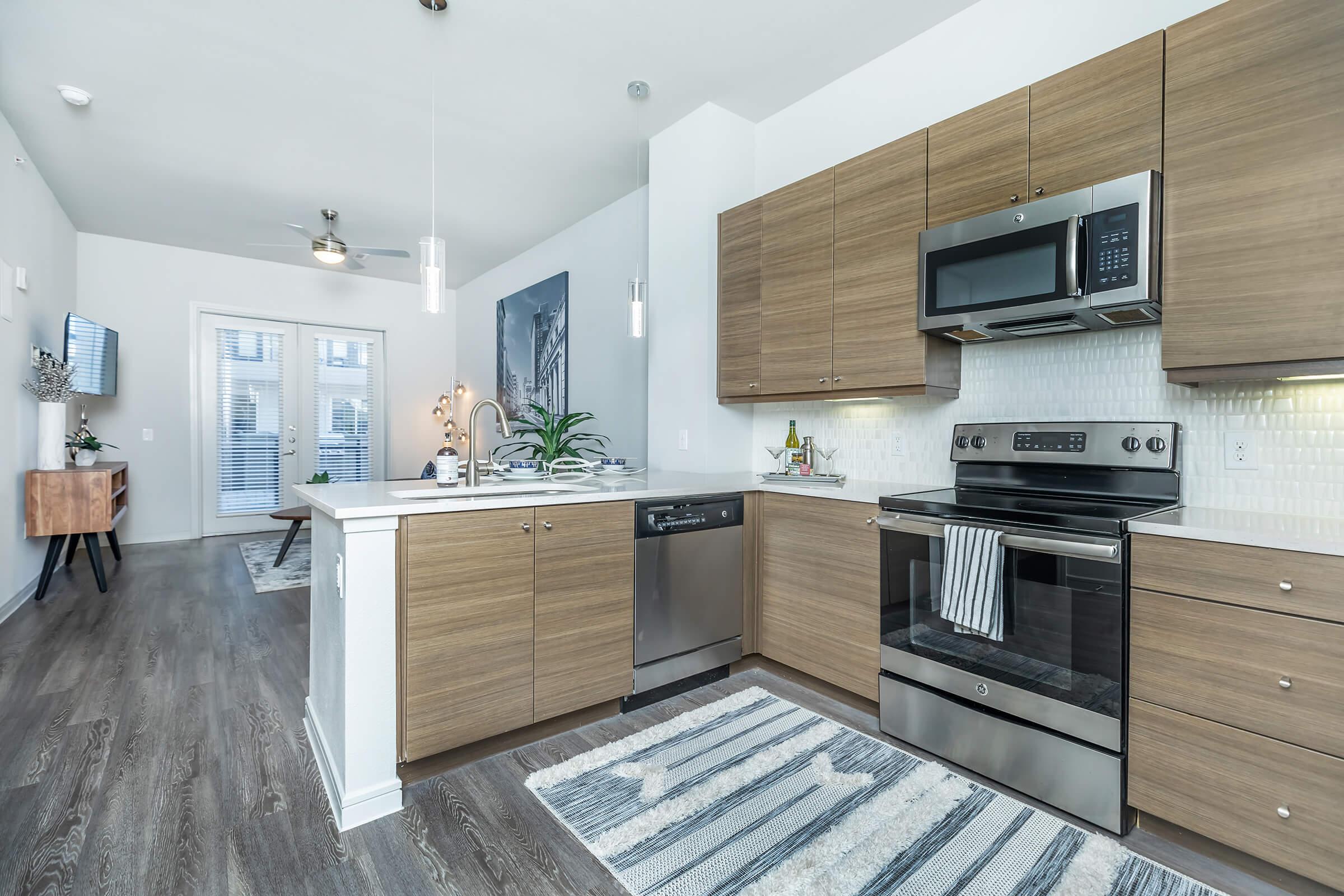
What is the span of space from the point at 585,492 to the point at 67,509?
12.9 ft

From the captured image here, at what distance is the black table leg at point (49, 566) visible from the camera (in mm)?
3900

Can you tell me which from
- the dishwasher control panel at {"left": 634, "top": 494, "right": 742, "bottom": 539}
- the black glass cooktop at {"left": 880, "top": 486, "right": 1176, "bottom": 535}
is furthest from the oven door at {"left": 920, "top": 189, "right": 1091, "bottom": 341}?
the dishwasher control panel at {"left": 634, "top": 494, "right": 742, "bottom": 539}

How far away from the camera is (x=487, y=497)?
2.03 metres

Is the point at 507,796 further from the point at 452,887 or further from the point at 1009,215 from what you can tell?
the point at 1009,215

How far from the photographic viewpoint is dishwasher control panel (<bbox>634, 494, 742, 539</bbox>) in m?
2.36

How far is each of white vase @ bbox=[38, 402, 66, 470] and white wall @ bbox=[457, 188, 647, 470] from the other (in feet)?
11.2

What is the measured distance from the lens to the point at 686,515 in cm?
248

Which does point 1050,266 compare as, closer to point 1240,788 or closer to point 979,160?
point 979,160

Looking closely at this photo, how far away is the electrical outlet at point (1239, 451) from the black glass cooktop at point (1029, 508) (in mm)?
196

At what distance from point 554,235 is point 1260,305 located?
4904mm

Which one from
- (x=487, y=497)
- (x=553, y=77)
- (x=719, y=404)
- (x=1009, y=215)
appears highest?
(x=553, y=77)

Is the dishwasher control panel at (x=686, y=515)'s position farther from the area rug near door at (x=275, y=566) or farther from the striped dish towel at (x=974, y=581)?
the area rug near door at (x=275, y=566)

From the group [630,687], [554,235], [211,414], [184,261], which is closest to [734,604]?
Result: [630,687]

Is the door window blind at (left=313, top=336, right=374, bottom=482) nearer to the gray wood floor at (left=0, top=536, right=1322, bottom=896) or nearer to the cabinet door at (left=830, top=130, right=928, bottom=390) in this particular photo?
the gray wood floor at (left=0, top=536, right=1322, bottom=896)
